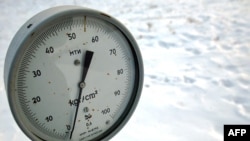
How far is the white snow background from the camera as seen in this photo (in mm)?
1176

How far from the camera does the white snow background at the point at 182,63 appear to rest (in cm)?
118

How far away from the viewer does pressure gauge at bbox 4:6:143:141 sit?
719 mm

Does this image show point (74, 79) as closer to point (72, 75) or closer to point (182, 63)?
point (72, 75)

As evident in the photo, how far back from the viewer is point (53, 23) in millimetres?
719

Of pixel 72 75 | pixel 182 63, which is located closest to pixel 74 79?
pixel 72 75

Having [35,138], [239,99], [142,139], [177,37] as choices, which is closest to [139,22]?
[177,37]

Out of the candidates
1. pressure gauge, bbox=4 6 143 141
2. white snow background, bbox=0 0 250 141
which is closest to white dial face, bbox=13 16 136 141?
pressure gauge, bbox=4 6 143 141

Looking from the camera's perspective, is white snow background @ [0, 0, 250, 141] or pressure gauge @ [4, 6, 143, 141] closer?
pressure gauge @ [4, 6, 143, 141]

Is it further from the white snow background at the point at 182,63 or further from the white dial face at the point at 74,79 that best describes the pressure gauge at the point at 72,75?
the white snow background at the point at 182,63

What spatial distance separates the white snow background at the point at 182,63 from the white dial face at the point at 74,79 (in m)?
0.27

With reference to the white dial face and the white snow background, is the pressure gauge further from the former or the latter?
the white snow background

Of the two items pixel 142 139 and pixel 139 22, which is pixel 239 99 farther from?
pixel 139 22

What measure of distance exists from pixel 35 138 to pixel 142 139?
1.52ft

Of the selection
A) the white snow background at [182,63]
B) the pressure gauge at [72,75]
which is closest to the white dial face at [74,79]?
the pressure gauge at [72,75]
